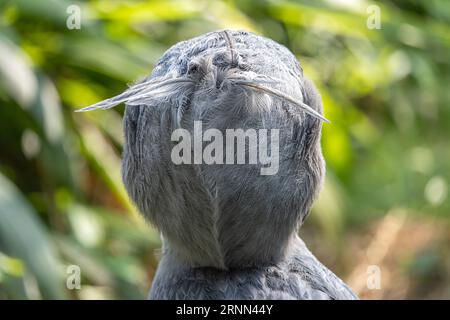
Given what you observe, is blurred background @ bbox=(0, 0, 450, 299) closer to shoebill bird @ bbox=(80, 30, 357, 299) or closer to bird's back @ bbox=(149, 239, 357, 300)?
bird's back @ bbox=(149, 239, 357, 300)

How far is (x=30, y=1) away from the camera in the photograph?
264 cm

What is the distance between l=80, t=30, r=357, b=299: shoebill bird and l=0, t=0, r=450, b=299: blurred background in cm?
68

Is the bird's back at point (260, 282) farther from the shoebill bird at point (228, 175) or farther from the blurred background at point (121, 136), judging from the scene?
the blurred background at point (121, 136)

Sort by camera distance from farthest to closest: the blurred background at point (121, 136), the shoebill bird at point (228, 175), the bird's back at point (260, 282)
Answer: the blurred background at point (121, 136) → the bird's back at point (260, 282) → the shoebill bird at point (228, 175)

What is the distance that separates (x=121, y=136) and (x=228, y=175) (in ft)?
6.20

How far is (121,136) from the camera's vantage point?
291cm

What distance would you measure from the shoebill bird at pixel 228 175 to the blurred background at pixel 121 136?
2.22 ft

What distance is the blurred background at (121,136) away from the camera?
250cm

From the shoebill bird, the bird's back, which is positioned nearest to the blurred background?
the bird's back

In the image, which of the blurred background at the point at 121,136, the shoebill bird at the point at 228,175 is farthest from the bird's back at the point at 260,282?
the blurred background at the point at 121,136

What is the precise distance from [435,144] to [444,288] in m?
0.85

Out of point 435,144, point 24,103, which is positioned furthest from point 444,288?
point 24,103

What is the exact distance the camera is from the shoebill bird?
1018 millimetres

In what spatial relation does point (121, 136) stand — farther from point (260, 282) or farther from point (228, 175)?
point (228, 175)
